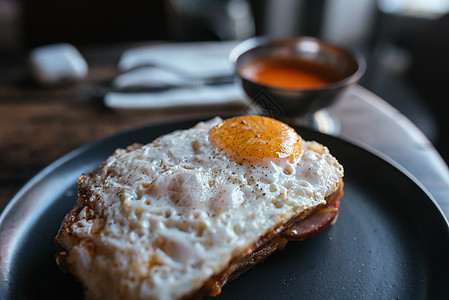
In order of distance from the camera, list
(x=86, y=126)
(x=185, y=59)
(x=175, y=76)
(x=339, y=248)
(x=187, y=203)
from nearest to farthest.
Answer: (x=187, y=203) < (x=339, y=248) < (x=86, y=126) < (x=175, y=76) < (x=185, y=59)

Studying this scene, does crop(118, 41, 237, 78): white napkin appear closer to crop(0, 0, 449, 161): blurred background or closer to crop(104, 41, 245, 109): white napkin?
crop(104, 41, 245, 109): white napkin

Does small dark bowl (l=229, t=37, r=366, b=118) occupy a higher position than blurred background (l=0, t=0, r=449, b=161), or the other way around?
small dark bowl (l=229, t=37, r=366, b=118)

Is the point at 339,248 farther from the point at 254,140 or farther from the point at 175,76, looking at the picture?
the point at 175,76

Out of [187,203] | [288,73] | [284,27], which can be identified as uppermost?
[187,203]

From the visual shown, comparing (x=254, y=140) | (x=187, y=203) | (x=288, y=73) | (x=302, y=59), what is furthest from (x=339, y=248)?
(x=302, y=59)

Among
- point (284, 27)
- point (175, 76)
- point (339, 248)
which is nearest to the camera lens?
point (339, 248)

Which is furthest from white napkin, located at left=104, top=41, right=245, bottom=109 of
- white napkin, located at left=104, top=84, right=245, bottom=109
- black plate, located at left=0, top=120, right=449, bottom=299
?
black plate, located at left=0, top=120, right=449, bottom=299
